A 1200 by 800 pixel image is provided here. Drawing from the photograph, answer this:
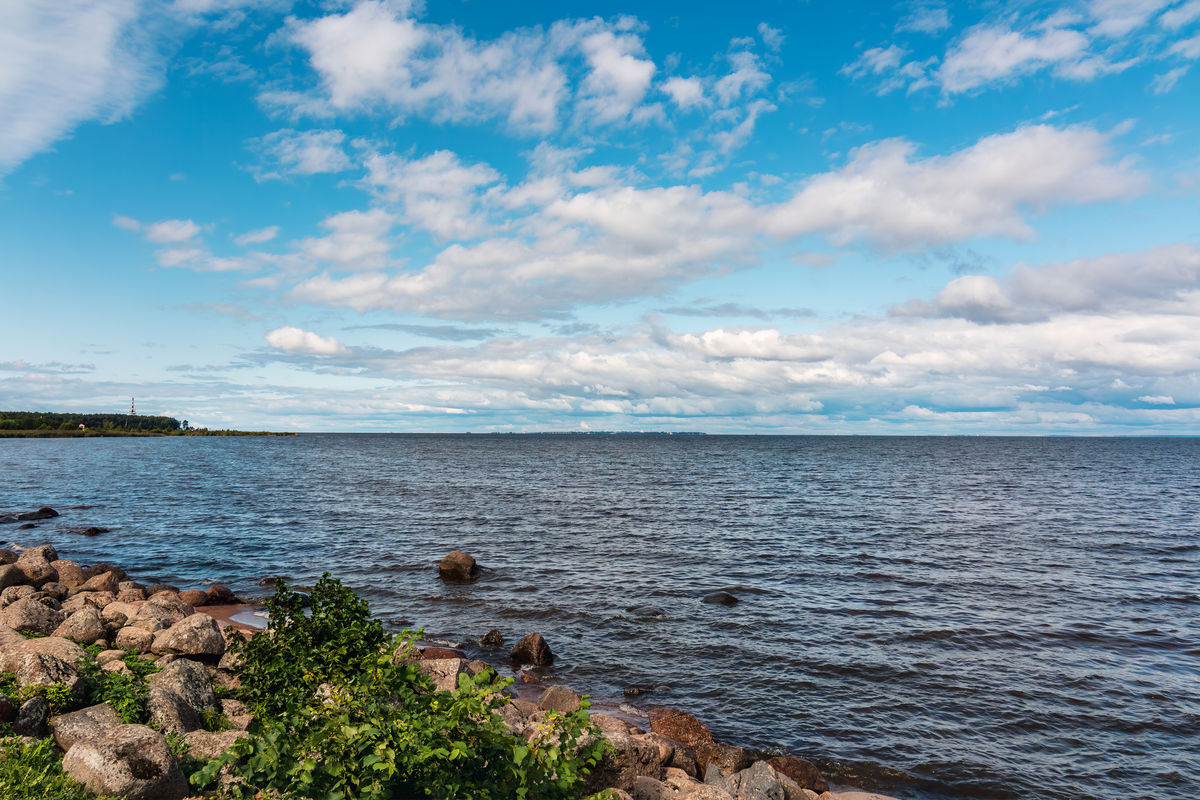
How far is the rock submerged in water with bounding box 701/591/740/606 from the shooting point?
24.4 metres

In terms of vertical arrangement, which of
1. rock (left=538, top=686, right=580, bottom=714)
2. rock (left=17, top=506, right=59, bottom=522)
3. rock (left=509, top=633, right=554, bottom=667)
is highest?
rock (left=538, top=686, right=580, bottom=714)

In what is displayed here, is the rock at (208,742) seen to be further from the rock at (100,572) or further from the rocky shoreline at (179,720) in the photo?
the rock at (100,572)

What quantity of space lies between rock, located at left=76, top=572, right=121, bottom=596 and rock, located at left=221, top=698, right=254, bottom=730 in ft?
49.8

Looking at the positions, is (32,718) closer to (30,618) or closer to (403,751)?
(403,751)

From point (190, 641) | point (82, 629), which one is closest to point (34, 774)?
point (190, 641)

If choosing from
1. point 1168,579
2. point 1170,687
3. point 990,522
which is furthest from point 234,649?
point 990,522

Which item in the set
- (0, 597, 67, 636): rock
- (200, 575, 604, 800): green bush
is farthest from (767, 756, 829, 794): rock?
(0, 597, 67, 636): rock

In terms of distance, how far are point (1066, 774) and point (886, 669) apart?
5139 mm

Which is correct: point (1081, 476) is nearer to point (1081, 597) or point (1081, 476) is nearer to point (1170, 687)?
point (1081, 597)

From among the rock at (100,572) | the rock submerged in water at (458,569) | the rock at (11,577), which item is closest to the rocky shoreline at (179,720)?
the rock at (11,577)

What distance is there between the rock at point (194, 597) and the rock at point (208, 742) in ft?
53.2

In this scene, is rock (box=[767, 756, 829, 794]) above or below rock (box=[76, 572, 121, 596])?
below

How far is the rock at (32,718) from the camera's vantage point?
8906mm

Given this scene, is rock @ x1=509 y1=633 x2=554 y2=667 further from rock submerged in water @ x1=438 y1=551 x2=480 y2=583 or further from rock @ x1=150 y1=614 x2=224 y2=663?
rock submerged in water @ x1=438 y1=551 x2=480 y2=583
